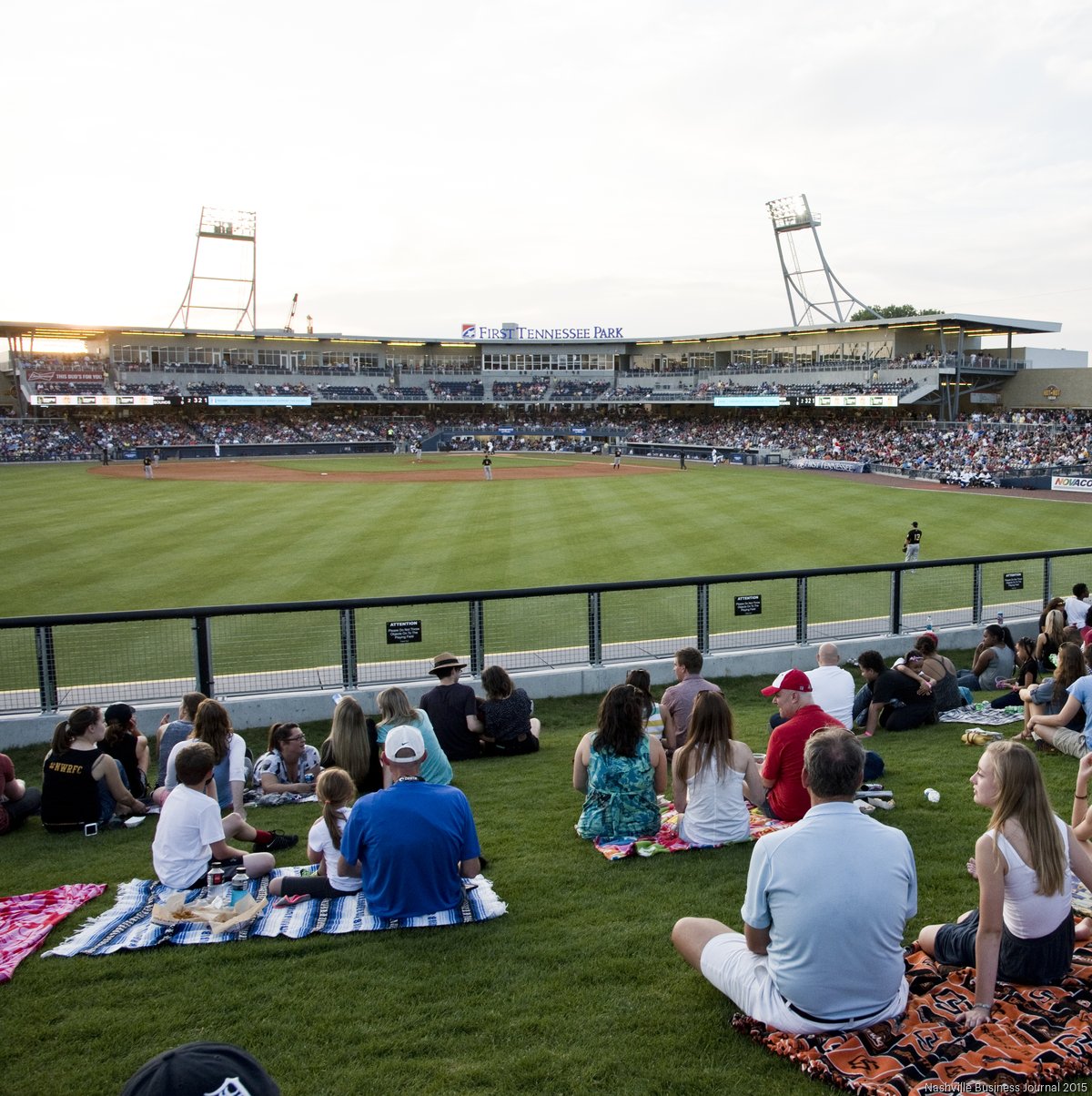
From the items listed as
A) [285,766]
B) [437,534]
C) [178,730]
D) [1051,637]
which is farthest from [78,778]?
[437,534]

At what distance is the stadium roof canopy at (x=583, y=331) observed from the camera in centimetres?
7300

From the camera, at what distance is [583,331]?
103125 mm

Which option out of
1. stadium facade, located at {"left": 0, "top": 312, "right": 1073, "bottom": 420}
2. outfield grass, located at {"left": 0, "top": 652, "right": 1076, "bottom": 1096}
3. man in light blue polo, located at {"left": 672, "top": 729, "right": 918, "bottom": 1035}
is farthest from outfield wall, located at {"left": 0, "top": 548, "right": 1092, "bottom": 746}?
stadium facade, located at {"left": 0, "top": 312, "right": 1073, "bottom": 420}

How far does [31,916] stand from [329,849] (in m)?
1.86

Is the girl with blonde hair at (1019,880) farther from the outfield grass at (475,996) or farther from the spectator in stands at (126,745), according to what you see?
the spectator in stands at (126,745)

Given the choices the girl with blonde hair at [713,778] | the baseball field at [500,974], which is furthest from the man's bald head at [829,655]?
the girl with blonde hair at [713,778]

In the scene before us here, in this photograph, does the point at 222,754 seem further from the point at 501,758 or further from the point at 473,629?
the point at 473,629

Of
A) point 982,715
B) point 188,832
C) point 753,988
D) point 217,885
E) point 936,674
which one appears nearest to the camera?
point 753,988

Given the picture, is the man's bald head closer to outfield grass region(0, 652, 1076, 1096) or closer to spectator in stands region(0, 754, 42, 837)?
outfield grass region(0, 652, 1076, 1096)

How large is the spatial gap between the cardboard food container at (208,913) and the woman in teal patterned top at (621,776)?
247 centimetres

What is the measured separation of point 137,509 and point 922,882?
119 feet

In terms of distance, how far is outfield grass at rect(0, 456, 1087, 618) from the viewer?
2205cm

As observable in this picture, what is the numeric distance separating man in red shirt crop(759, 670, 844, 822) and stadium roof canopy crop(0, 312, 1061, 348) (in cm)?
7058

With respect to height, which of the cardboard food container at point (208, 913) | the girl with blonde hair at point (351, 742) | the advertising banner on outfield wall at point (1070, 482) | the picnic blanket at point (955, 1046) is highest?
the girl with blonde hair at point (351, 742)
